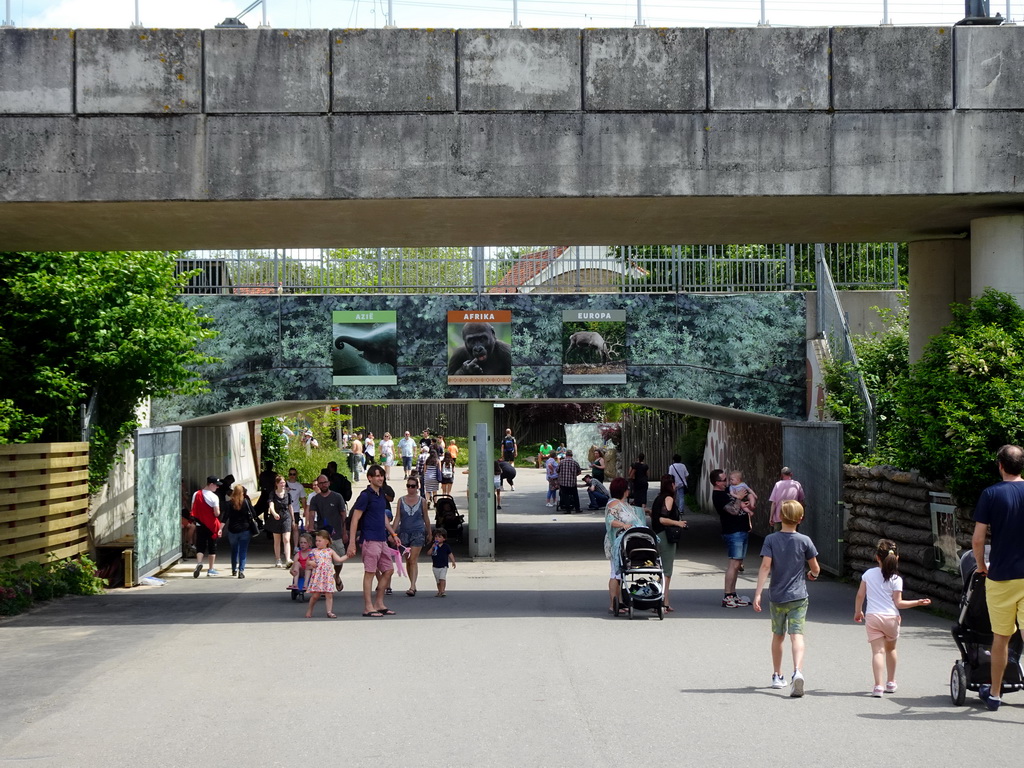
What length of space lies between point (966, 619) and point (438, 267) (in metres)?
14.3

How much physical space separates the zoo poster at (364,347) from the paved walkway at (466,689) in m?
6.30

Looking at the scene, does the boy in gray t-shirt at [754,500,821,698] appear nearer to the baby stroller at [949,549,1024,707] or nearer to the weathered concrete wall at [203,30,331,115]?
the baby stroller at [949,549,1024,707]

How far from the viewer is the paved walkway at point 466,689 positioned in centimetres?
734

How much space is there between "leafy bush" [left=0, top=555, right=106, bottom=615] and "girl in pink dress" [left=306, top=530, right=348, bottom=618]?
138 inches

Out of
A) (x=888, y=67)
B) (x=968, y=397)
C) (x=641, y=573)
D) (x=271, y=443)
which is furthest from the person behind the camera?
(x=271, y=443)

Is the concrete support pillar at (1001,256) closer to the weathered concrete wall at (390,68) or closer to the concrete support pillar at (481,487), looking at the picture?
the weathered concrete wall at (390,68)

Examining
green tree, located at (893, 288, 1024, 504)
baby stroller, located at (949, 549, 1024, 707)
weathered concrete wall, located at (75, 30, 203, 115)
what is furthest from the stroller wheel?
weathered concrete wall, located at (75, 30, 203, 115)

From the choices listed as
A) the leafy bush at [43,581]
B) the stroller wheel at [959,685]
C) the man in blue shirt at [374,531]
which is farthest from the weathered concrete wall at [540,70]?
the stroller wheel at [959,685]

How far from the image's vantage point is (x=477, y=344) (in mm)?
21188

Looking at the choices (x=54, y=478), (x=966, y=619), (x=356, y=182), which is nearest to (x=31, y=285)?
(x=54, y=478)

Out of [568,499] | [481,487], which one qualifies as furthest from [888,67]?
[568,499]

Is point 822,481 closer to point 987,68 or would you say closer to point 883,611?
point 987,68

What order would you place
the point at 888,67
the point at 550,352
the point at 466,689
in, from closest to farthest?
the point at 466,689 → the point at 888,67 → the point at 550,352

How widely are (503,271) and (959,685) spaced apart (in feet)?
46.5
